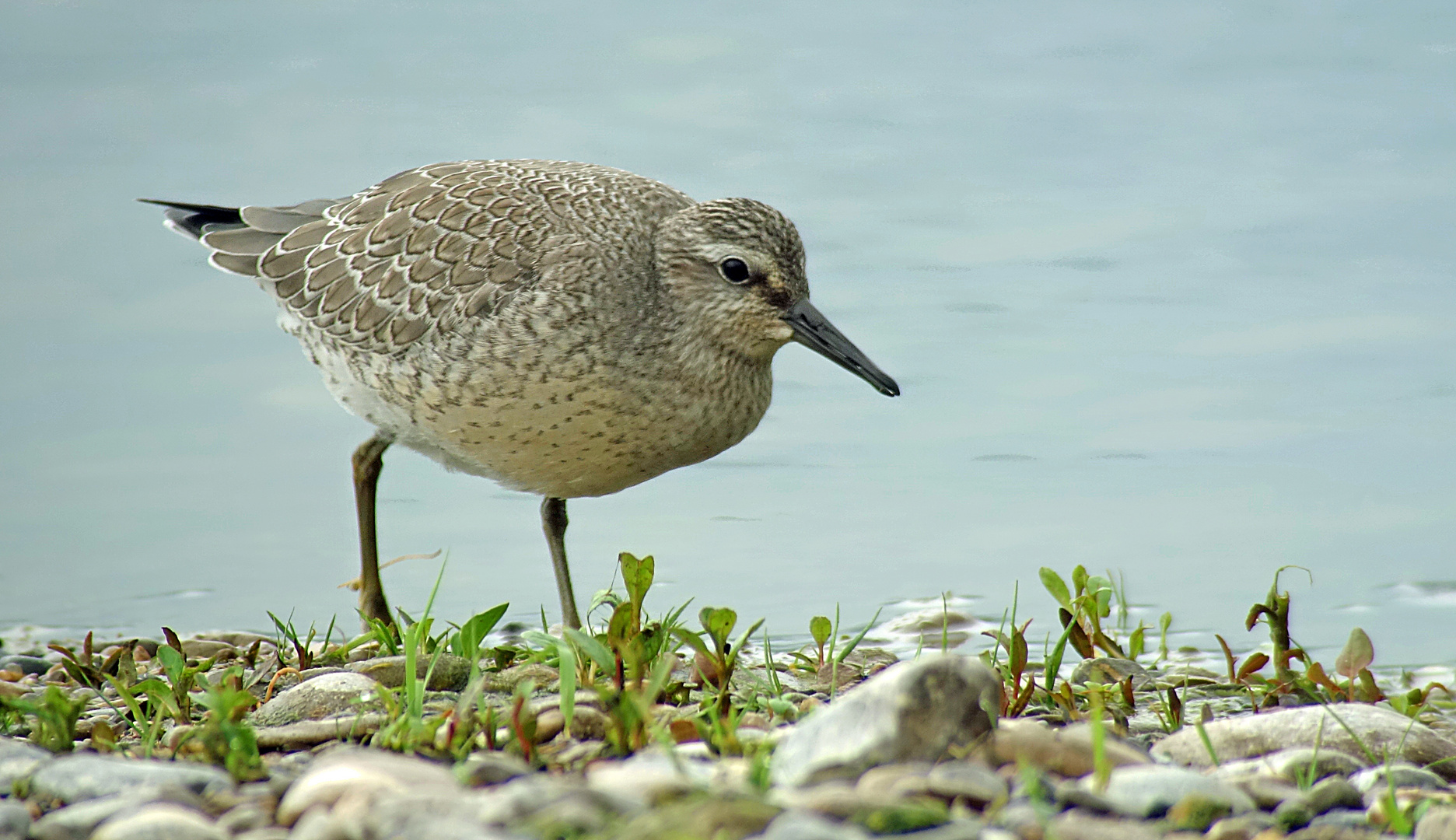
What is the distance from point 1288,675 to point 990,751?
2.22 metres

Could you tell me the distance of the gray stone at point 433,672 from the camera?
507 centimetres

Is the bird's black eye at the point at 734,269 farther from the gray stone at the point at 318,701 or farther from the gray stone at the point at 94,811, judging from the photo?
the gray stone at the point at 94,811

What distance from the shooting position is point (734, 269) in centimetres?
639

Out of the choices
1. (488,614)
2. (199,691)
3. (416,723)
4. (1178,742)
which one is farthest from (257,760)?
(1178,742)

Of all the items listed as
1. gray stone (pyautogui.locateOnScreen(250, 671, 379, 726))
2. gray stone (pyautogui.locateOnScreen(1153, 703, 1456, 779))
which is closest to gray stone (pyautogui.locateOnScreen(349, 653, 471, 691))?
gray stone (pyautogui.locateOnScreen(250, 671, 379, 726))

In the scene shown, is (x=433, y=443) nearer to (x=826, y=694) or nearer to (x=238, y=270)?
(x=238, y=270)

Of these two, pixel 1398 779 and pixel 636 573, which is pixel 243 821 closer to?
pixel 636 573

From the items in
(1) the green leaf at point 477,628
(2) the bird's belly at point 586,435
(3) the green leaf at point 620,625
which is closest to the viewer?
(3) the green leaf at point 620,625

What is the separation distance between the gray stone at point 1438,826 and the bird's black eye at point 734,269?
12.3 ft

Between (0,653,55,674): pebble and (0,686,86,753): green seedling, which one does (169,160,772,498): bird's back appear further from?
(0,686,86,753): green seedling

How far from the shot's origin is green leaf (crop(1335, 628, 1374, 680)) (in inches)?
198

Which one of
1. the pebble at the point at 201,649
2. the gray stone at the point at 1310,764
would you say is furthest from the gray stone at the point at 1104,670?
the pebble at the point at 201,649

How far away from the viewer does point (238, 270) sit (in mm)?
7820

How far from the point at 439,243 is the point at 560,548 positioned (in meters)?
1.70
